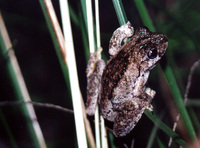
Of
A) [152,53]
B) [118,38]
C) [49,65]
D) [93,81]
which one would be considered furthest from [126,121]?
[49,65]

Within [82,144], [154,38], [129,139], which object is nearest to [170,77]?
[154,38]

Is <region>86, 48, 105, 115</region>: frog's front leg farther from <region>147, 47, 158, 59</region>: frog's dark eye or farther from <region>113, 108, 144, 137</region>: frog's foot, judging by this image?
<region>147, 47, 158, 59</region>: frog's dark eye

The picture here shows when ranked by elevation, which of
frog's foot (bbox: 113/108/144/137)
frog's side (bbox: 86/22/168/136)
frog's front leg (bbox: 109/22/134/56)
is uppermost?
frog's front leg (bbox: 109/22/134/56)

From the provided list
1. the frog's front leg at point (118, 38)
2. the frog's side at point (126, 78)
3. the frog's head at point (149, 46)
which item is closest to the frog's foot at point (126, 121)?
the frog's side at point (126, 78)

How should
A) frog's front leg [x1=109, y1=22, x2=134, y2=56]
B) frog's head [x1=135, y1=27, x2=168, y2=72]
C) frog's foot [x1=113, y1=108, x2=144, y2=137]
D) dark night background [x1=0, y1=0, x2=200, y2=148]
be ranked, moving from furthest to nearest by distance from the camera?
dark night background [x1=0, y1=0, x2=200, y2=148] < frog's front leg [x1=109, y1=22, x2=134, y2=56] < frog's foot [x1=113, y1=108, x2=144, y2=137] < frog's head [x1=135, y1=27, x2=168, y2=72]

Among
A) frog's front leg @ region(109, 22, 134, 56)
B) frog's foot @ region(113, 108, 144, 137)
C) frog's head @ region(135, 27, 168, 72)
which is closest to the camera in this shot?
frog's head @ region(135, 27, 168, 72)

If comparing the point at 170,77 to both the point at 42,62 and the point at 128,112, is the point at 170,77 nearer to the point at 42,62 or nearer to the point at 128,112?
the point at 128,112

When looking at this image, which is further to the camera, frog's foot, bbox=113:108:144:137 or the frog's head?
frog's foot, bbox=113:108:144:137

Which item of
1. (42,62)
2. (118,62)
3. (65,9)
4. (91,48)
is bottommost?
(118,62)

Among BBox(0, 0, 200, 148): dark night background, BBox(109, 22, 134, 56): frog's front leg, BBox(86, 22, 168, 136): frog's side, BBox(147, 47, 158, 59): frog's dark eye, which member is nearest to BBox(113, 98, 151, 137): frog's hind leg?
BBox(86, 22, 168, 136): frog's side
